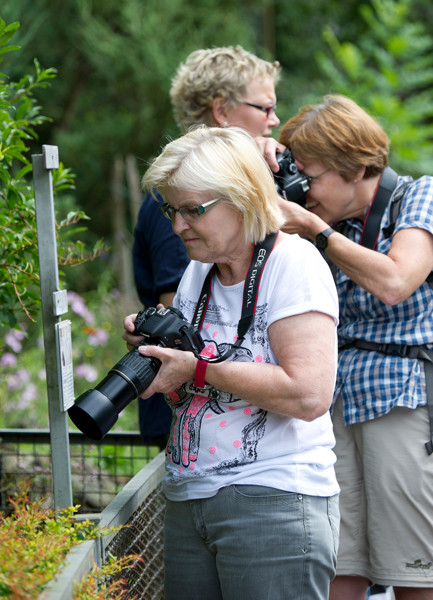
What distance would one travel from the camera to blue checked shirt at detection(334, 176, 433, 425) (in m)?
2.29

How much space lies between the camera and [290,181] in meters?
2.35

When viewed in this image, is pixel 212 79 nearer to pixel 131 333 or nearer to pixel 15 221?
pixel 15 221

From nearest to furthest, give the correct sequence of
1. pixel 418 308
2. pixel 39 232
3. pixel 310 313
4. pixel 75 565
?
pixel 75 565 < pixel 310 313 < pixel 39 232 < pixel 418 308

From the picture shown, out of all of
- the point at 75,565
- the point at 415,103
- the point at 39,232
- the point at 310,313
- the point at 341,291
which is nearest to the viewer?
the point at 75,565

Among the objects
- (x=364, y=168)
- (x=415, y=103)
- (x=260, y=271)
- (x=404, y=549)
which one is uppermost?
(x=415, y=103)

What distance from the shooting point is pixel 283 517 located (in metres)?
1.74

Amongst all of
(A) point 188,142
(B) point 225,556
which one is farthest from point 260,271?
(B) point 225,556

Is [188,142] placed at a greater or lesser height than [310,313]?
greater

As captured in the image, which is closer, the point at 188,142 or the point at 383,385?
the point at 188,142

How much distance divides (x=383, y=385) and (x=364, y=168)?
2.32 ft

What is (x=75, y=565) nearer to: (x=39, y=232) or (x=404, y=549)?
(x=39, y=232)

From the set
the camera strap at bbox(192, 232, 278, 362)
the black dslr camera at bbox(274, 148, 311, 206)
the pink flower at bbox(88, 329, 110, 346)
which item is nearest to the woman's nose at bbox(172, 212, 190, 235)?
the camera strap at bbox(192, 232, 278, 362)

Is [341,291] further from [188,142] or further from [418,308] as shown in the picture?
[188,142]

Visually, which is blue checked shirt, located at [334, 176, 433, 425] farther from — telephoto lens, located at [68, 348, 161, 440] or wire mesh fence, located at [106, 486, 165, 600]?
telephoto lens, located at [68, 348, 161, 440]
